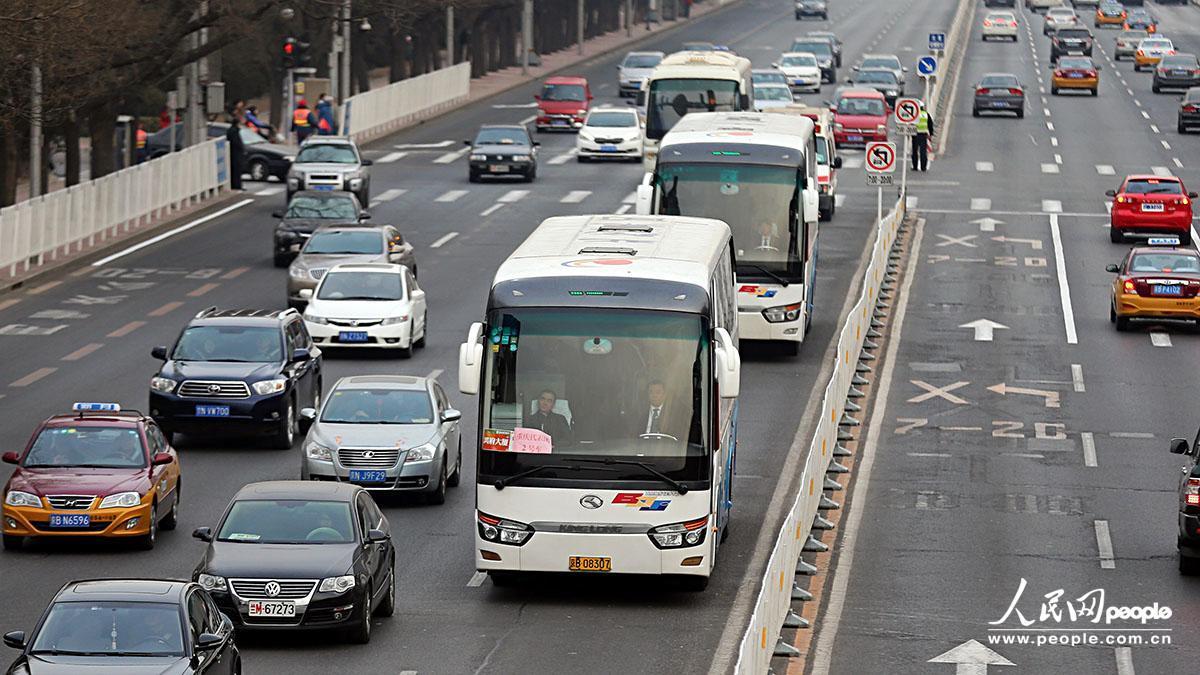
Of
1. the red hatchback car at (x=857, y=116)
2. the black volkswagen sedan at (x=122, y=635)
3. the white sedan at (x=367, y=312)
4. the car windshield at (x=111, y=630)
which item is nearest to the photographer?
the black volkswagen sedan at (x=122, y=635)

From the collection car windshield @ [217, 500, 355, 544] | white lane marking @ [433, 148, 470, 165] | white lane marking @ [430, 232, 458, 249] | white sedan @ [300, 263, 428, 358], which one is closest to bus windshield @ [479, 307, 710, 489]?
car windshield @ [217, 500, 355, 544]

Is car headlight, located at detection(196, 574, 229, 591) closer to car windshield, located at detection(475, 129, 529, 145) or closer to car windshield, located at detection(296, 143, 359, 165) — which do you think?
car windshield, located at detection(296, 143, 359, 165)

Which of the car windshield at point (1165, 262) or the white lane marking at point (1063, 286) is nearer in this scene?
the car windshield at point (1165, 262)

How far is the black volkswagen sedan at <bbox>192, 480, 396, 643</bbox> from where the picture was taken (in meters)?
18.2

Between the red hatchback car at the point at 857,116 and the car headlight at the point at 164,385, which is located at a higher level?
the car headlight at the point at 164,385

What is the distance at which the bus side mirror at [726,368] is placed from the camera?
20.2m

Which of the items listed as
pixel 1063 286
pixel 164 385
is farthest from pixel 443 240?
pixel 164 385

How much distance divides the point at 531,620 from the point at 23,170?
52.5 m

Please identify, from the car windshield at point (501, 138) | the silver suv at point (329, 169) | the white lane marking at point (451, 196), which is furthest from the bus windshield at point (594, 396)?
the car windshield at point (501, 138)

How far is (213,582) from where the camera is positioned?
59.5 ft

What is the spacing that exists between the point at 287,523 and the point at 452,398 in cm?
1312

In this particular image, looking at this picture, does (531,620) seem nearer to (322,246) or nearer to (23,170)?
(322,246)

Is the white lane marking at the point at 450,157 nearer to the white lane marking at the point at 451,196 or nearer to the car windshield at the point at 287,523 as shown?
the white lane marking at the point at 451,196

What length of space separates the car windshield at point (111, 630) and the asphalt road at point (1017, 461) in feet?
18.7
